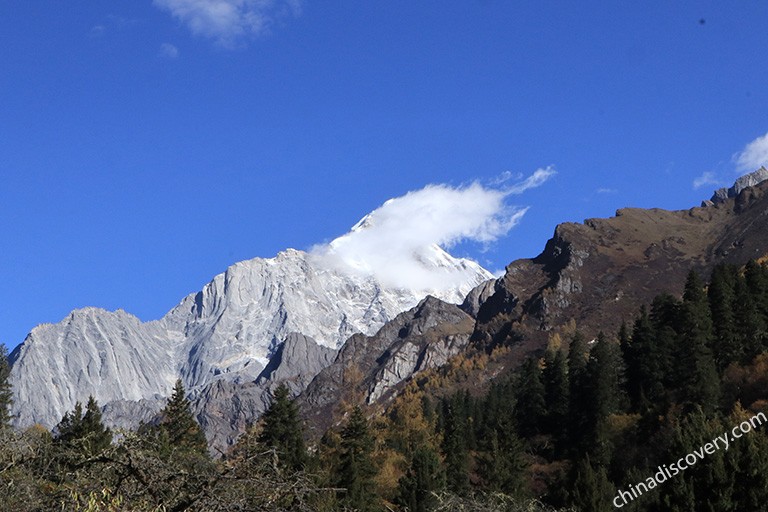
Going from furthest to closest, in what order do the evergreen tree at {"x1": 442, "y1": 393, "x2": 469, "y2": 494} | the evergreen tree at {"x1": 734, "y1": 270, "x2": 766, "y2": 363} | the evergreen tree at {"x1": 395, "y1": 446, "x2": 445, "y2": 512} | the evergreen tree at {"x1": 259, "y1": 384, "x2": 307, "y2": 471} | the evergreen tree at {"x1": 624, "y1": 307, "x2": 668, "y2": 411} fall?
1. the evergreen tree at {"x1": 624, "y1": 307, "x2": 668, "y2": 411}
2. the evergreen tree at {"x1": 734, "y1": 270, "x2": 766, "y2": 363}
3. the evergreen tree at {"x1": 442, "y1": 393, "x2": 469, "y2": 494}
4. the evergreen tree at {"x1": 259, "y1": 384, "x2": 307, "y2": 471}
5. the evergreen tree at {"x1": 395, "y1": 446, "x2": 445, "y2": 512}

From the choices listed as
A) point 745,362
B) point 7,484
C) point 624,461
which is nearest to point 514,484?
point 624,461

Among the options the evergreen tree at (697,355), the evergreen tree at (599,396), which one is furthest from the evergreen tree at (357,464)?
the evergreen tree at (697,355)

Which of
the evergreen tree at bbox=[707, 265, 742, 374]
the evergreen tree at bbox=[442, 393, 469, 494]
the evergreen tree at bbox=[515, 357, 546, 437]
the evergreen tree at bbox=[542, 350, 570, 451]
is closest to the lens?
the evergreen tree at bbox=[442, 393, 469, 494]

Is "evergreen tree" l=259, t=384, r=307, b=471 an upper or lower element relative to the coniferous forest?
upper

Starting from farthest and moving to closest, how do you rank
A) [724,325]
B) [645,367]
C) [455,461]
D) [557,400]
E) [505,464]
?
1. [557,400]
2. [645,367]
3. [724,325]
4. [455,461]
5. [505,464]

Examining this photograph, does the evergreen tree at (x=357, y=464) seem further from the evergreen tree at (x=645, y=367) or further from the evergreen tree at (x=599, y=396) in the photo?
the evergreen tree at (x=645, y=367)

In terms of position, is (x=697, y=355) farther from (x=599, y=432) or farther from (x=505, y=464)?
(x=505, y=464)

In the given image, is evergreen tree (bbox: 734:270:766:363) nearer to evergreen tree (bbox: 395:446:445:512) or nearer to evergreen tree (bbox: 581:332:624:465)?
evergreen tree (bbox: 581:332:624:465)

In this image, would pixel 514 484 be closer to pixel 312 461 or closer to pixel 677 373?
pixel 312 461

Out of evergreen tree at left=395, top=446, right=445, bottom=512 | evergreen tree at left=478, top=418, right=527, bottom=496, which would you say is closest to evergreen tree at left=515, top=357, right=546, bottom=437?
evergreen tree at left=478, top=418, right=527, bottom=496

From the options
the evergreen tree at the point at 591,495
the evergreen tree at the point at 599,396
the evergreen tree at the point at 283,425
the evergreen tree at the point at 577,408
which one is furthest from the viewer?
the evergreen tree at the point at 577,408

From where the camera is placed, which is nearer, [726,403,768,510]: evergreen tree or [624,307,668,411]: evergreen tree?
[726,403,768,510]: evergreen tree

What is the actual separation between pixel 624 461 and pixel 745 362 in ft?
53.7

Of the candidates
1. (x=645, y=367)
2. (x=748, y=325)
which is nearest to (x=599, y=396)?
(x=645, y=367)
